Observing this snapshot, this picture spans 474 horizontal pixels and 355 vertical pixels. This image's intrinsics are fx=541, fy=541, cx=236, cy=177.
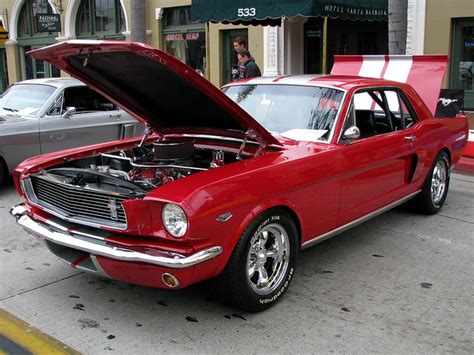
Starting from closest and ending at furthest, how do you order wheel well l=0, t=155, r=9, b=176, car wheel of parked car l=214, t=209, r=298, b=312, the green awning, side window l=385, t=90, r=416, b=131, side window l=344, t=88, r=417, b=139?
car wheel of parked car l=214, t=209, r=298, b=312 < side window l=344, t=88, r=417, b=139 < side window l=385, t=90, r=416, b=131 < wheel well l=0, t=155, r=9, b=176 < the green awning

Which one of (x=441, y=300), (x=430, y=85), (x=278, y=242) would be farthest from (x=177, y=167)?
(x=430, y=85)

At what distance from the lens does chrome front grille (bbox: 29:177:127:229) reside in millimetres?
3607

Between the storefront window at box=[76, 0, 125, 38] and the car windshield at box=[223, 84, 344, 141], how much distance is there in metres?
14.8

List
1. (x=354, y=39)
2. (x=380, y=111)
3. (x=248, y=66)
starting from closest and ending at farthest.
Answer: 1. (x=380, y=111)
2. (x=248, y=66)
3. (x=354, y=39)

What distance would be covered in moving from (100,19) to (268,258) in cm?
1774

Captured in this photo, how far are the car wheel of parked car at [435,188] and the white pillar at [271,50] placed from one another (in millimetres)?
8649

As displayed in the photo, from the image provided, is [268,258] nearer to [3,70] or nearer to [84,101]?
[84,101]

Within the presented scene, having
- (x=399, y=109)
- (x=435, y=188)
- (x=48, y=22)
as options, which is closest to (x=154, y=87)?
(x=399, y=109)

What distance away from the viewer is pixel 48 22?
64.7 ft

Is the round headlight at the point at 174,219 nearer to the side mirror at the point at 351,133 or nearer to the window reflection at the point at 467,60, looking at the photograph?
the side mirror at the point at 351,133

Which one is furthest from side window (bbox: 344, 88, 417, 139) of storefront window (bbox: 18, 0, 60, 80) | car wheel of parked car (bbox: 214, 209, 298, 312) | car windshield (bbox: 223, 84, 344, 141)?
storefront window (bbox: 18, 0, 60, 80)

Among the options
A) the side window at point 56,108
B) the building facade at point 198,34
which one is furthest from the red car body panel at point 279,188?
the building facade at point 198,34

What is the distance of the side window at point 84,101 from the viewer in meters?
8.20

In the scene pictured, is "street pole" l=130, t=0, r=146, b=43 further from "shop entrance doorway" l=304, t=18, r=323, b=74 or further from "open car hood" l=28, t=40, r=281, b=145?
"open car hood" l=28, t=40, r=281, b=145
